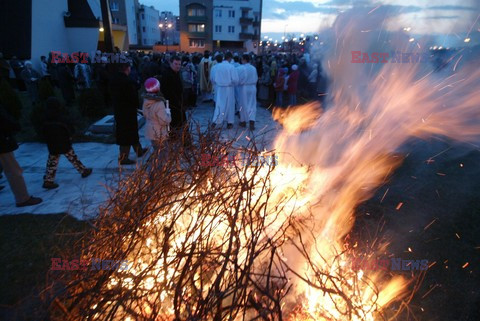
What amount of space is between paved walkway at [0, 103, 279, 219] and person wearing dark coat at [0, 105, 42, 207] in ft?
0.48

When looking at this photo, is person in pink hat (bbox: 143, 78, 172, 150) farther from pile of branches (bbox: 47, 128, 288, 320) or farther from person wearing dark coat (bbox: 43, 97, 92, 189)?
pile of branches (bbox: 47, 128, 288, 320)

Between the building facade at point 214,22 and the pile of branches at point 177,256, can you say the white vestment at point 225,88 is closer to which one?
the pile of branches at point 177,256

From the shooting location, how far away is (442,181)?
6195 mm

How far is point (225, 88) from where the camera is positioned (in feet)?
31.3

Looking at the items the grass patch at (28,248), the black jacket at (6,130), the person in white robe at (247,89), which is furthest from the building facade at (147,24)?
the grass patch at (28,248)

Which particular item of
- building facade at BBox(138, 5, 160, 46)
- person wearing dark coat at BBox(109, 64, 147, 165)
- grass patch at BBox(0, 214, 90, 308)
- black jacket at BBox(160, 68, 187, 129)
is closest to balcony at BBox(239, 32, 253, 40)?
building facade at BBox(138, 5, 160, 46)

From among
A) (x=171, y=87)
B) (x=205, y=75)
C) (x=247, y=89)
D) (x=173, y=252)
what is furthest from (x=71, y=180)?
(x=205, y=75)

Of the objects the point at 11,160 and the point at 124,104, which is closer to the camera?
the point at 11,160

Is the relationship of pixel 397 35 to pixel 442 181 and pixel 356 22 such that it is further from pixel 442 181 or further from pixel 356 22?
pixel 442 181

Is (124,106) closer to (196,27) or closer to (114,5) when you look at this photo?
(114,5)

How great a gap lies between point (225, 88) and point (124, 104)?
4.21m

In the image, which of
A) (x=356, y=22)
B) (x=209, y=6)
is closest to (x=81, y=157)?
(x=356, y=22)

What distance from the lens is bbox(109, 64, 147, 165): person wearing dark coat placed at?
18.9 ft

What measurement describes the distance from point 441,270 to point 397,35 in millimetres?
9624
